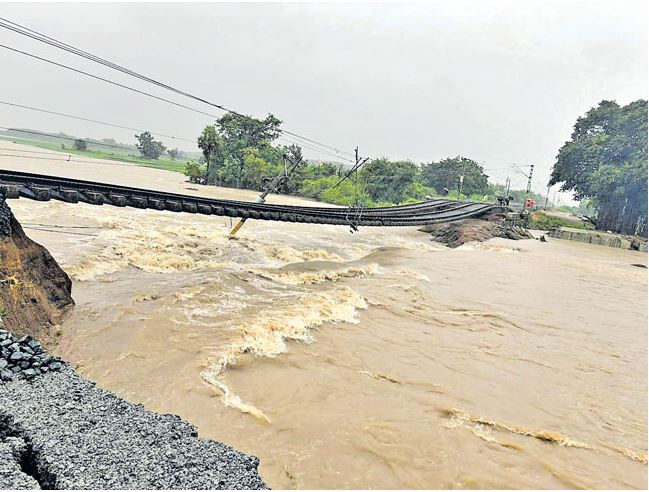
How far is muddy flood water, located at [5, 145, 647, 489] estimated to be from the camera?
435 centimetres

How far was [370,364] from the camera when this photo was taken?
652 centimetres

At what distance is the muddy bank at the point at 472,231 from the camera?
81.0 ft

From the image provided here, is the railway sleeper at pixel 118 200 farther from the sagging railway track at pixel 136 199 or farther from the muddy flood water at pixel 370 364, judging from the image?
the muddy flood water at pixel 370 364

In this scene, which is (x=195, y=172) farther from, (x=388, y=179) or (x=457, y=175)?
(x=457, y=175)

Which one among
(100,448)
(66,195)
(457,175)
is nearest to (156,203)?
(66,195)

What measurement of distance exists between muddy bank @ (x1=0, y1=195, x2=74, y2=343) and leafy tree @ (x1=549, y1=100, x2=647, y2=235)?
3406 centimetres

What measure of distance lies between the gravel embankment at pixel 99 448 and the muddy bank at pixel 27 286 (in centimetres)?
247

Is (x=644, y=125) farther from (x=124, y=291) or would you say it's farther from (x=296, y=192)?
(x=124, y=291)

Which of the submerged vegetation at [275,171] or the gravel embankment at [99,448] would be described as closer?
the gravel embankment at [99,448]

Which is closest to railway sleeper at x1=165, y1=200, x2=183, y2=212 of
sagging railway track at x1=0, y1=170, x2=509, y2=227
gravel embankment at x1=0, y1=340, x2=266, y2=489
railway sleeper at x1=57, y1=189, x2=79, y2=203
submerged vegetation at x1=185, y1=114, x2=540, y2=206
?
sagging railway track at x1=0, y1=170, x2=509, y2=227

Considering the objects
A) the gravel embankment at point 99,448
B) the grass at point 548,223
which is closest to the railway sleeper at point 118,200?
the gravel embankment at point 99,448

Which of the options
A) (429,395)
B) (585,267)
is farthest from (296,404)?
(585,267)

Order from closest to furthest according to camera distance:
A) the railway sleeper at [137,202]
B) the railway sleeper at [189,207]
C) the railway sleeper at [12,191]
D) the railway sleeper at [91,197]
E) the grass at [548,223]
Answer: the railway sleeper at [12,191] → the railway sleeper at [91,197] → the railway sleeper at [137,202] → the railway sleeper at [189,207] → the grass at [548,223]

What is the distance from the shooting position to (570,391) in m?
6.18
